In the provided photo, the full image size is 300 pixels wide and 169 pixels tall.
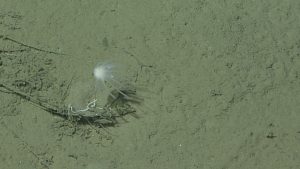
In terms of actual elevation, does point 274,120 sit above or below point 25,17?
below

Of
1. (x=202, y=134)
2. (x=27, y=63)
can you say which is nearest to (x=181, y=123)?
(x=202, y=134)

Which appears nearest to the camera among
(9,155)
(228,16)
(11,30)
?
(9,155)

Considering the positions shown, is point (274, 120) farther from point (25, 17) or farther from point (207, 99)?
point (25, 17)

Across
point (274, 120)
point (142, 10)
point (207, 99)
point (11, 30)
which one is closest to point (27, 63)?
point (11, 30)

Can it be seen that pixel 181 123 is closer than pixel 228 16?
Yes

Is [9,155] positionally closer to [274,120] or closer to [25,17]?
[25,17]

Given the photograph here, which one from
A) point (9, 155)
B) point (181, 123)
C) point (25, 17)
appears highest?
point (25, 17)

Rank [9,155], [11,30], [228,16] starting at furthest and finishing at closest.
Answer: [228,16], [11,30], [9,155]
